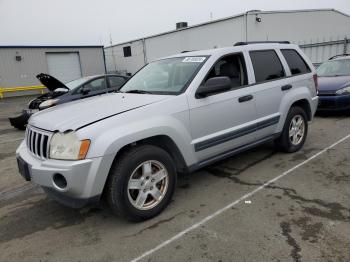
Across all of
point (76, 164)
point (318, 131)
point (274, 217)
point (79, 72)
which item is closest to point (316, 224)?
point (274, 217)

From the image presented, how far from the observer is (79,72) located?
86.9 feet

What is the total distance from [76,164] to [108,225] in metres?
0.91

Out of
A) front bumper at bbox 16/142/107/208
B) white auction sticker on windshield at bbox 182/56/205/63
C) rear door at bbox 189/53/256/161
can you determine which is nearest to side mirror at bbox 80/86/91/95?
white auction sticker on windshield at bbox 182/56/205/63

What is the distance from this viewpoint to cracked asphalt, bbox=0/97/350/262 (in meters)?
2.83

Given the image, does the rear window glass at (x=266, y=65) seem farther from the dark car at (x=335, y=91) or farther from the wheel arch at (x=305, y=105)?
the dark car at (x=335, y=91)

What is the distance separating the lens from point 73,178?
2875 mm

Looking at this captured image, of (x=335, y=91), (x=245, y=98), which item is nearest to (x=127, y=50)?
(x=335, y=91)

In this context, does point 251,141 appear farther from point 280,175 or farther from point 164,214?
point 164,214

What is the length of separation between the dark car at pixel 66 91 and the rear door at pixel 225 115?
437cm

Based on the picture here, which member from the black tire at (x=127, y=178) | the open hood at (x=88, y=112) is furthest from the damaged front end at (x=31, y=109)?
the black tire at (x=127, y=178)

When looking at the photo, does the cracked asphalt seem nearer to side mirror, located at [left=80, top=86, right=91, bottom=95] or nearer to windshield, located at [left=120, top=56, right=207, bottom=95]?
windshield, located at [left=120, top=56, right=207, bottom=95]

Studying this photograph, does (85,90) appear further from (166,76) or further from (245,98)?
(245,98)

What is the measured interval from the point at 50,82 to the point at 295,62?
588 centimetres

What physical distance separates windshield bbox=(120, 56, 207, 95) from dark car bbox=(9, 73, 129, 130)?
11.6ft
